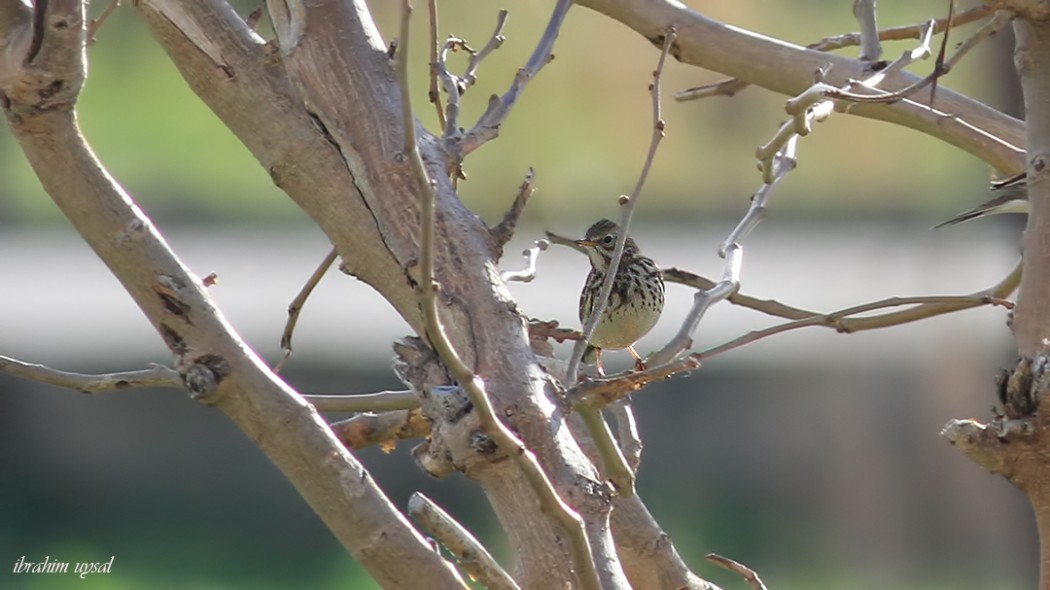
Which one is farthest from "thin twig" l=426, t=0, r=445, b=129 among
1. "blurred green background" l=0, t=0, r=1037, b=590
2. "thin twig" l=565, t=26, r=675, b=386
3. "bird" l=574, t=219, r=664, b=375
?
"blurred green background" l=0, t=0, r=1037, b=590

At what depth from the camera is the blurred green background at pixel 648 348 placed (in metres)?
5.49

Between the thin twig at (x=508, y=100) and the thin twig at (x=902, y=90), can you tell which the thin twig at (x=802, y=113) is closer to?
the thin twig at (x=902, y=90)

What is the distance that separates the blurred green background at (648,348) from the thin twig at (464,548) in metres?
3.61

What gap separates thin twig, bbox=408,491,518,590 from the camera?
3.98 feet

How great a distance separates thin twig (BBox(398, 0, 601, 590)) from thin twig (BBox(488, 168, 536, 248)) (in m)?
0.43

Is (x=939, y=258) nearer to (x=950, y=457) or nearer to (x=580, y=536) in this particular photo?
(x=950, y=457)

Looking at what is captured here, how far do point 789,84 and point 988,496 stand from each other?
395 cm

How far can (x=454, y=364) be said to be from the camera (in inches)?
40.9

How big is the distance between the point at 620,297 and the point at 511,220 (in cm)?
137

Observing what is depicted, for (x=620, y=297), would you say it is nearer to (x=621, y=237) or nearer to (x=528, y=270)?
(x=528, y=270)

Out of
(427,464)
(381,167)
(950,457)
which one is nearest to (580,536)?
(427,464)

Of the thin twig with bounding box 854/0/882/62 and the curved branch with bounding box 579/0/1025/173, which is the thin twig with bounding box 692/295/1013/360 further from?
the thin twig with bounding box 854/0/882/62

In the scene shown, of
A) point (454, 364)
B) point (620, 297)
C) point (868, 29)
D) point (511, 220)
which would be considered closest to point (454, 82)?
point (511, 220)

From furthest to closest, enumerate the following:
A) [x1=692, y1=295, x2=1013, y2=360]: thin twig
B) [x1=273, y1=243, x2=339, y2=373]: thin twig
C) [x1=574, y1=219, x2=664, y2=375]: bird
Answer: [x1=574, y1=219, x2=664, y2=375]: bird < [x1=273, y1=243, x2=339, y2=373]: thin twig < [x1=692, y1=295, x2=1013, y2=360]: thin twig
